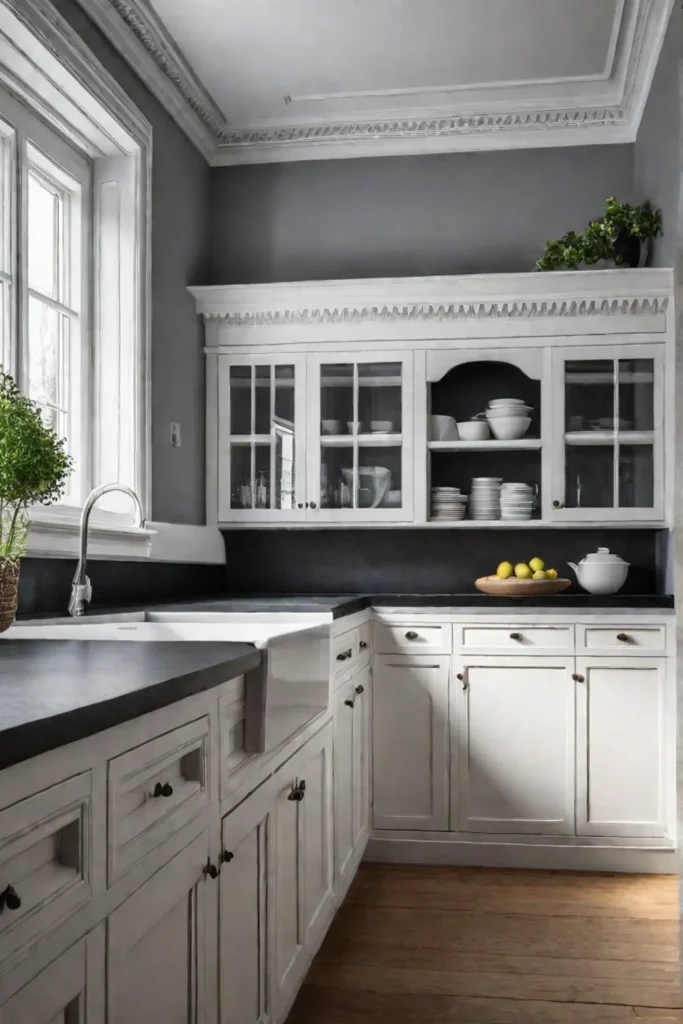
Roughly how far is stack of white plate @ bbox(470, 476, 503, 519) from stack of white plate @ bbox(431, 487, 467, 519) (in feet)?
0.24

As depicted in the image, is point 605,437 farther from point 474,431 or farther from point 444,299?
point 444,299

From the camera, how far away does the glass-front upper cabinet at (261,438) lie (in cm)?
406

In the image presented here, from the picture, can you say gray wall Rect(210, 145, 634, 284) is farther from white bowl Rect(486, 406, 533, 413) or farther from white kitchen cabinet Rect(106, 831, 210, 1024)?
white kitchen cabinet Rect(106, 831, 210, 1024)

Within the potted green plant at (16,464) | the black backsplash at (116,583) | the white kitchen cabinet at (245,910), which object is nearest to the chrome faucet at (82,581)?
the black backsplash at (116,583)

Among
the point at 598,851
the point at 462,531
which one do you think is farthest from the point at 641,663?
the point at 462,531

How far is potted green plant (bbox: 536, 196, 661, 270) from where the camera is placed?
12.6 feet

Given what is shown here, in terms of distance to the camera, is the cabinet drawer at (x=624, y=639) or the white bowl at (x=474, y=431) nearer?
the cabinet drawer at (x=624, y=639)

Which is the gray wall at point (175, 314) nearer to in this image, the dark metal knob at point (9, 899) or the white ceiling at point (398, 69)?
the white ceiling at point (398, 69)

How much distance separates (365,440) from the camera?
4.02m

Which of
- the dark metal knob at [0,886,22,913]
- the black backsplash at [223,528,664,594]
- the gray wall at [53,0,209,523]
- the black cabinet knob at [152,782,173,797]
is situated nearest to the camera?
the dark metal knob at [0,886,22,913]

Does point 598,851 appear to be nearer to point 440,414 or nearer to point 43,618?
point 440,414

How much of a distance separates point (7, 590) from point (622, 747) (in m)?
2.46

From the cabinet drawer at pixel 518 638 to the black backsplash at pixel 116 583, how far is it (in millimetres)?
1086

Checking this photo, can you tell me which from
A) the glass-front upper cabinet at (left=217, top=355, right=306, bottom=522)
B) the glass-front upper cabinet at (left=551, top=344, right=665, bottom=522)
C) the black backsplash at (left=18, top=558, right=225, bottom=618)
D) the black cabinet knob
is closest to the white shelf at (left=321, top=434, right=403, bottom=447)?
the glass-front upper cabinet at (left=217, top=355, right=306, bottom=522)
